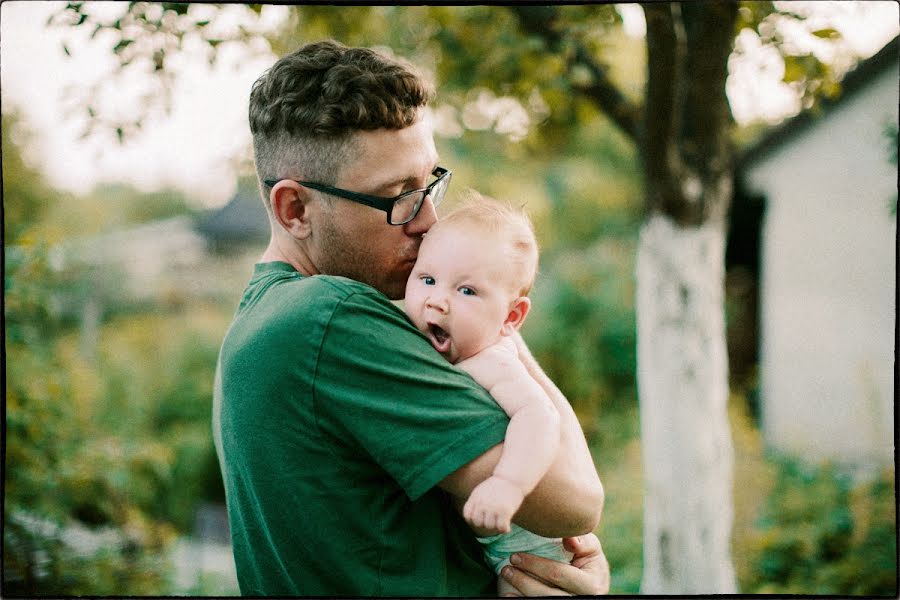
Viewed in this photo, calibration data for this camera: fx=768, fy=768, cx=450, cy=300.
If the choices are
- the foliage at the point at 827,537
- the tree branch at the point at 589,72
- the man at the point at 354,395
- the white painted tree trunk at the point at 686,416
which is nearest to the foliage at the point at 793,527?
the foliage at the point at 827,537

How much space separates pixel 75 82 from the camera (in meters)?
2.52

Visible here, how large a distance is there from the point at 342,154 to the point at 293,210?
0.14 m

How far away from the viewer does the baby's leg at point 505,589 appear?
131 centimetres

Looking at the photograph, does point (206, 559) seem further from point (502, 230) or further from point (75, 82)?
point (502, 230)

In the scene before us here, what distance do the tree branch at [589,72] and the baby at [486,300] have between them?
1558 mm

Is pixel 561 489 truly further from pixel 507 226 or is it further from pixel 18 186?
pixel 18 186

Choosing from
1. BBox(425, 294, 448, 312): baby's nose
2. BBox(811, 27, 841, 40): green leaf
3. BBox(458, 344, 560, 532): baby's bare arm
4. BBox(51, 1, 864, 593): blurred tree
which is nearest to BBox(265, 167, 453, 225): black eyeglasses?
BBox(425, 294, 448, 312): baby's nose

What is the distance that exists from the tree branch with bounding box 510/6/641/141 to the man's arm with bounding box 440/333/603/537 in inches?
72.8

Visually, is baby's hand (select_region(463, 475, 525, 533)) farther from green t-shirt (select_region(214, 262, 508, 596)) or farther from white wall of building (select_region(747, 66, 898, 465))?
white wall of building (select_region(747, 66, 898, 465))

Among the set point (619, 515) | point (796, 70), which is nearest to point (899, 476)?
point (796, 70)

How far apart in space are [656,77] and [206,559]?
389 centimetres

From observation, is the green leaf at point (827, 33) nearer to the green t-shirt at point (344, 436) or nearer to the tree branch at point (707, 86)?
the tree branch at point (707, 86)

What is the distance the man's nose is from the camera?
138 centimetres

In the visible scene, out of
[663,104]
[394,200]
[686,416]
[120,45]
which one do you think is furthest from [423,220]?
[686,416]
